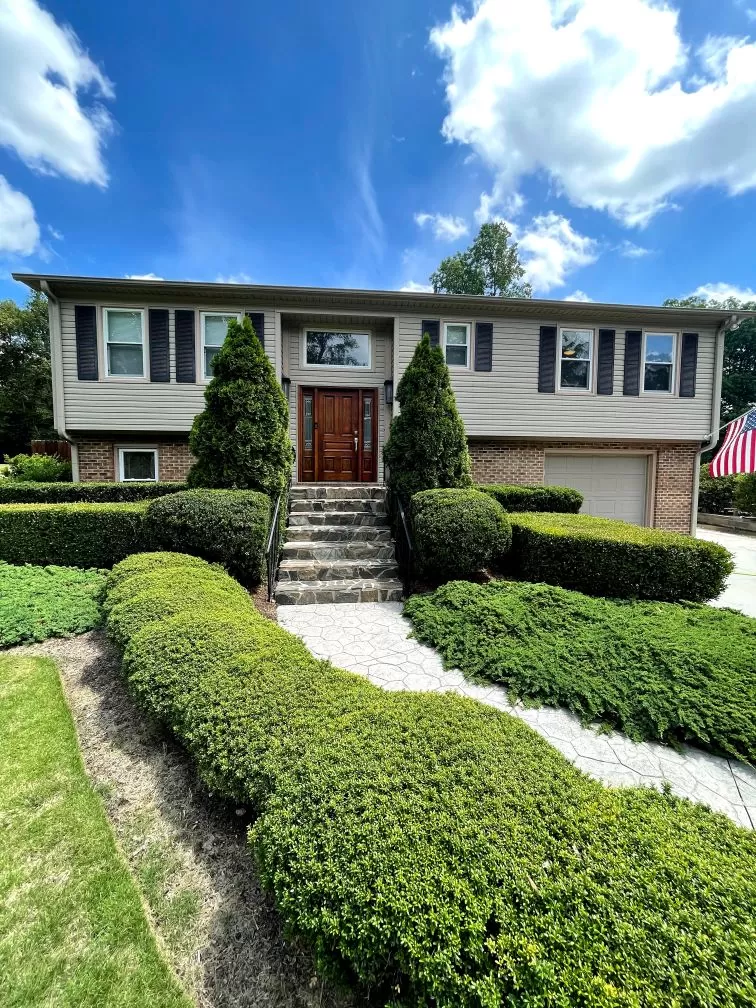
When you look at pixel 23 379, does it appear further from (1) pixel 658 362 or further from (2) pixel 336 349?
(1) pixel 658 362

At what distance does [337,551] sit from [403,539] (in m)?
0.93

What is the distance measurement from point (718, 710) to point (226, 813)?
300cm

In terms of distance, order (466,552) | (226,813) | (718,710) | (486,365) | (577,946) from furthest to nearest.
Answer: (486,365)
(466,552)
(718,710)
(226,813)
(577,946)

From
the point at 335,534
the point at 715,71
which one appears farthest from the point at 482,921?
the point at 715,71

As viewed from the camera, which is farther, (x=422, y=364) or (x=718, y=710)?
(x=422, y=364)

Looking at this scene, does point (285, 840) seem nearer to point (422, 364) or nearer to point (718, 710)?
point (718, 710)

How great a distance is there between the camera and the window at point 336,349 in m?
9.00

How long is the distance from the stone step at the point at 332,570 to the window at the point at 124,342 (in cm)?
575

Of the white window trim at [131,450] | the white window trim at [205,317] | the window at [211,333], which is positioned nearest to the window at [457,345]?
the white window trim at [205,317]

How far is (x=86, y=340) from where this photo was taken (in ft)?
26.7

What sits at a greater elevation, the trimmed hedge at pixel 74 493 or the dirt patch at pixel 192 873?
the trimmed hedge at pixel 74 493

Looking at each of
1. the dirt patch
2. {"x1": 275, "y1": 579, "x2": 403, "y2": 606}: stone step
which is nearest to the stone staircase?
{"x1": 275, "y1": 579, "x2": 403, "y2": 606}: stone step

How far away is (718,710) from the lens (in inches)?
106

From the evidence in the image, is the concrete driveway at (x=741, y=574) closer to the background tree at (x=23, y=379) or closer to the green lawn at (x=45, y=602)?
the green lawn at (x=45, y=602)
